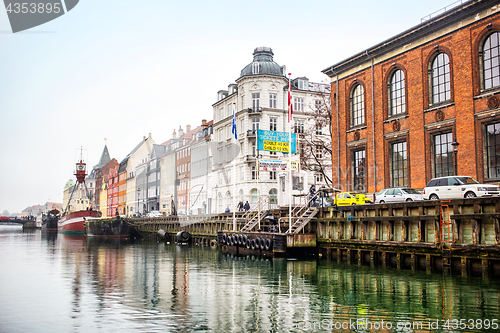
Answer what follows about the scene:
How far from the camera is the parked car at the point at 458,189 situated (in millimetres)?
24219

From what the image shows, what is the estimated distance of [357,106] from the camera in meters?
42.2

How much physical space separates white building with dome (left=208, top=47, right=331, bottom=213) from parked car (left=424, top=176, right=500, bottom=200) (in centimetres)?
4475

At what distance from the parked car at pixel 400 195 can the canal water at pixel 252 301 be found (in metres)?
7.19

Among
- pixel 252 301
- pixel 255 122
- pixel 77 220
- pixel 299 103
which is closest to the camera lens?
pixel 252 301

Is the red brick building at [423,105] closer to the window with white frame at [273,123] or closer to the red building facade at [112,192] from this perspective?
the window with white frame at [273,123]

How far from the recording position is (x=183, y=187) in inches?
3804

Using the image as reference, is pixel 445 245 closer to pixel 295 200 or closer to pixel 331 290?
pixel 331 290

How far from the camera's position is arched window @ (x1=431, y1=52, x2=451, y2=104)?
3300cm

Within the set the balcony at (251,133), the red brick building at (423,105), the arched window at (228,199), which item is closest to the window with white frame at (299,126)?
the balcony at (251,133)

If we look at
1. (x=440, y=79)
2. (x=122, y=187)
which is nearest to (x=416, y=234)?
(x=440, y=79)

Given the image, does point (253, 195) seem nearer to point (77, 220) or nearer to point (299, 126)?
point (299, 126)

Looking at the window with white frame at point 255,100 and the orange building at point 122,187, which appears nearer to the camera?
the window with white frame at point 255,100

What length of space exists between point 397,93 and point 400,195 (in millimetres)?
11068

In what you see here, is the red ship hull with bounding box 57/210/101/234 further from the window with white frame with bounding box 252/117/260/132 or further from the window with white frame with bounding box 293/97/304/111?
the window with white frame with bounding box 293/97/304/111
